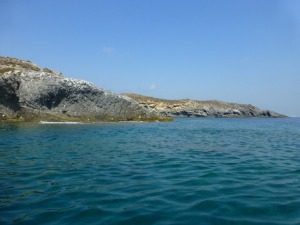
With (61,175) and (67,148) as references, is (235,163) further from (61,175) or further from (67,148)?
(67,148)

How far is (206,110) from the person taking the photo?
535 ft

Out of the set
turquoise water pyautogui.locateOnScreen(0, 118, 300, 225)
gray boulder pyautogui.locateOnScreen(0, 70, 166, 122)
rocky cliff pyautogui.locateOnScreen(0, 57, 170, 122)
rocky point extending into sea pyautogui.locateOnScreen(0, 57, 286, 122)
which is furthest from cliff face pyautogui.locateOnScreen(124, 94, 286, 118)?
turquoise water pyautogui.locateOnScreen(0, 118, 300, 225)

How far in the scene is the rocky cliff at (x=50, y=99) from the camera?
5325 centimetres

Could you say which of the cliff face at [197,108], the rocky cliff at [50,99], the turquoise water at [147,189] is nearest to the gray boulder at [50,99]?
the rocky cliff at [50,99]

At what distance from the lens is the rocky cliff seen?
53.2 m

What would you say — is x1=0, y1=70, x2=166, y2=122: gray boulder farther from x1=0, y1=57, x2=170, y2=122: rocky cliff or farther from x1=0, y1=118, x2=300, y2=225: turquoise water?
x1=0, y1=118, x2=300, y2=225: turquoise water

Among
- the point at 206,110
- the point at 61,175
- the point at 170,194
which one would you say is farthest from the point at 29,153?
the point at 206,110

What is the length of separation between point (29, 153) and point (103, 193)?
10742 mm

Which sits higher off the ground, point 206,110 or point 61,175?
point 206,110

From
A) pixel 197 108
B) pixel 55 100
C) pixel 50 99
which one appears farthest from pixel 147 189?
pixel 197 108

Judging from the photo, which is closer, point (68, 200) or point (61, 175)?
point (68, 200)

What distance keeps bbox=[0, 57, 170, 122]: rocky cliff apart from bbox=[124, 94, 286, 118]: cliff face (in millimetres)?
81219

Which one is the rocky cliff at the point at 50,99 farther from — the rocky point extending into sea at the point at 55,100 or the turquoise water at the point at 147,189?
the turquoise water at the point at 147,189

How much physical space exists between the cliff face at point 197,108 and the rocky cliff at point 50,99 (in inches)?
3198
